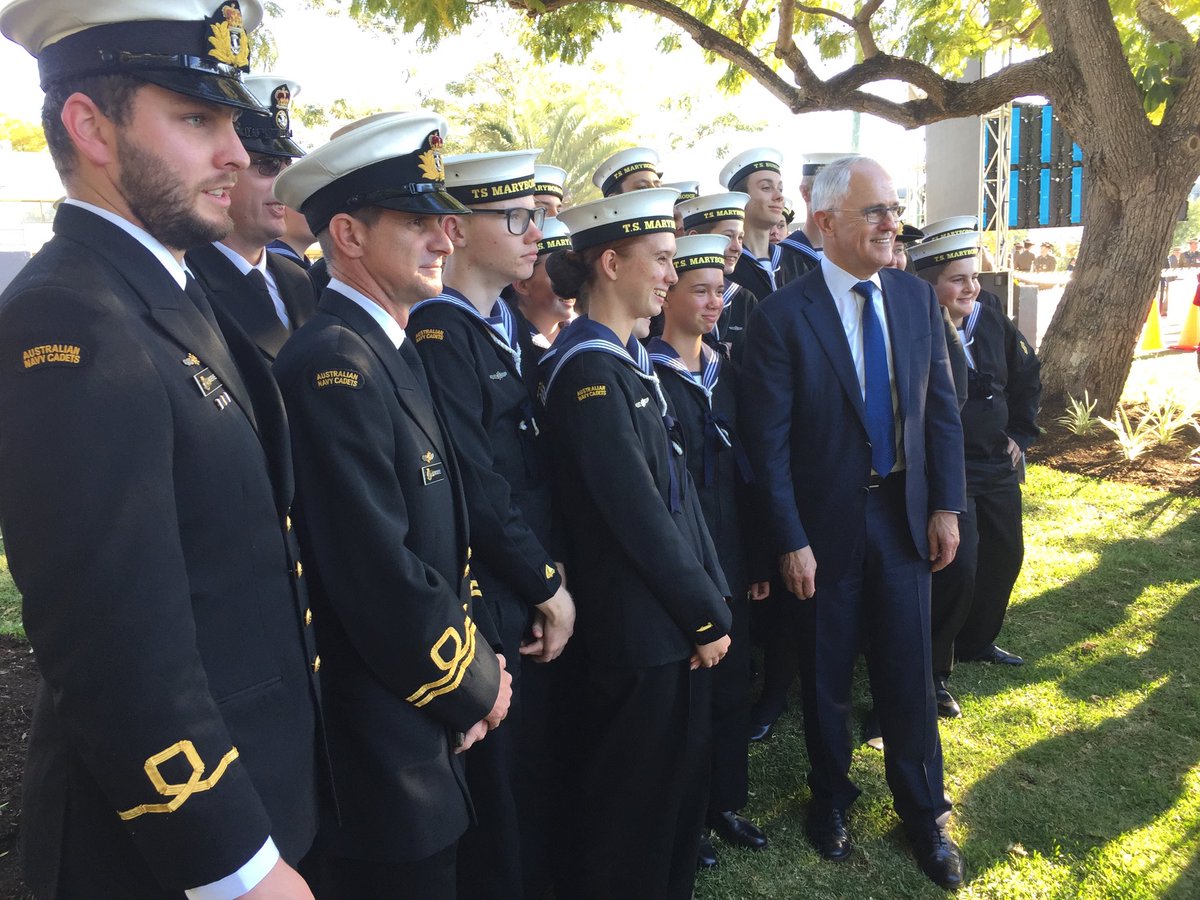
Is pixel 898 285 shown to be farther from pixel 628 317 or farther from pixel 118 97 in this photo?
pixel 118 97

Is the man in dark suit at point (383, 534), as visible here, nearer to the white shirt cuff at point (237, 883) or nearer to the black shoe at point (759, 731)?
the white shirt cuff at point (237, 883)

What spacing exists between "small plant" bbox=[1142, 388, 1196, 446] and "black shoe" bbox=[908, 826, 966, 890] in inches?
255

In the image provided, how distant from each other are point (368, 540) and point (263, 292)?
1281 mm

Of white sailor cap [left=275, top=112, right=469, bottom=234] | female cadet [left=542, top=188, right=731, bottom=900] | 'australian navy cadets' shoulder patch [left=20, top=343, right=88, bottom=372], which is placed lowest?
female cadet [left=542, top=188, right=731, bottom=900]

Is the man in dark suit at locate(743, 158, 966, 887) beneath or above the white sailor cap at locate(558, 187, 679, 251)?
beneath

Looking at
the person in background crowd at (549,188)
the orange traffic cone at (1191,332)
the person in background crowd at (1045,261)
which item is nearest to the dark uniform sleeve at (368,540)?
the person in background crowd at (549,188)

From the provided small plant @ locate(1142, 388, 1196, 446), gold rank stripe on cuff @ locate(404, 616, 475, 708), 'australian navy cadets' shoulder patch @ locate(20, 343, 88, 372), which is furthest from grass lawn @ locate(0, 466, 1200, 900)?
small plant @ locate(1142, 388, 1196, 446)

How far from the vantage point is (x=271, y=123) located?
2.63 meters

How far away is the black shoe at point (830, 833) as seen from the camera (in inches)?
122

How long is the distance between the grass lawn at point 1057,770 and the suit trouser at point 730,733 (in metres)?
0.17

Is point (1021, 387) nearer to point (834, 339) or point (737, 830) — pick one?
point (834, 339)

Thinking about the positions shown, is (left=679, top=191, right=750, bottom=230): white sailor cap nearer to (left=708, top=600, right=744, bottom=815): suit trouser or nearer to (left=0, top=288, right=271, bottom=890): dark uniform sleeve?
(left=708, top=600, right=744, bottom=815): suit trouser

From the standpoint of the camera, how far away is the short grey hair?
3.21 metres

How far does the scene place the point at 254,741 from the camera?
1476 millimetres
